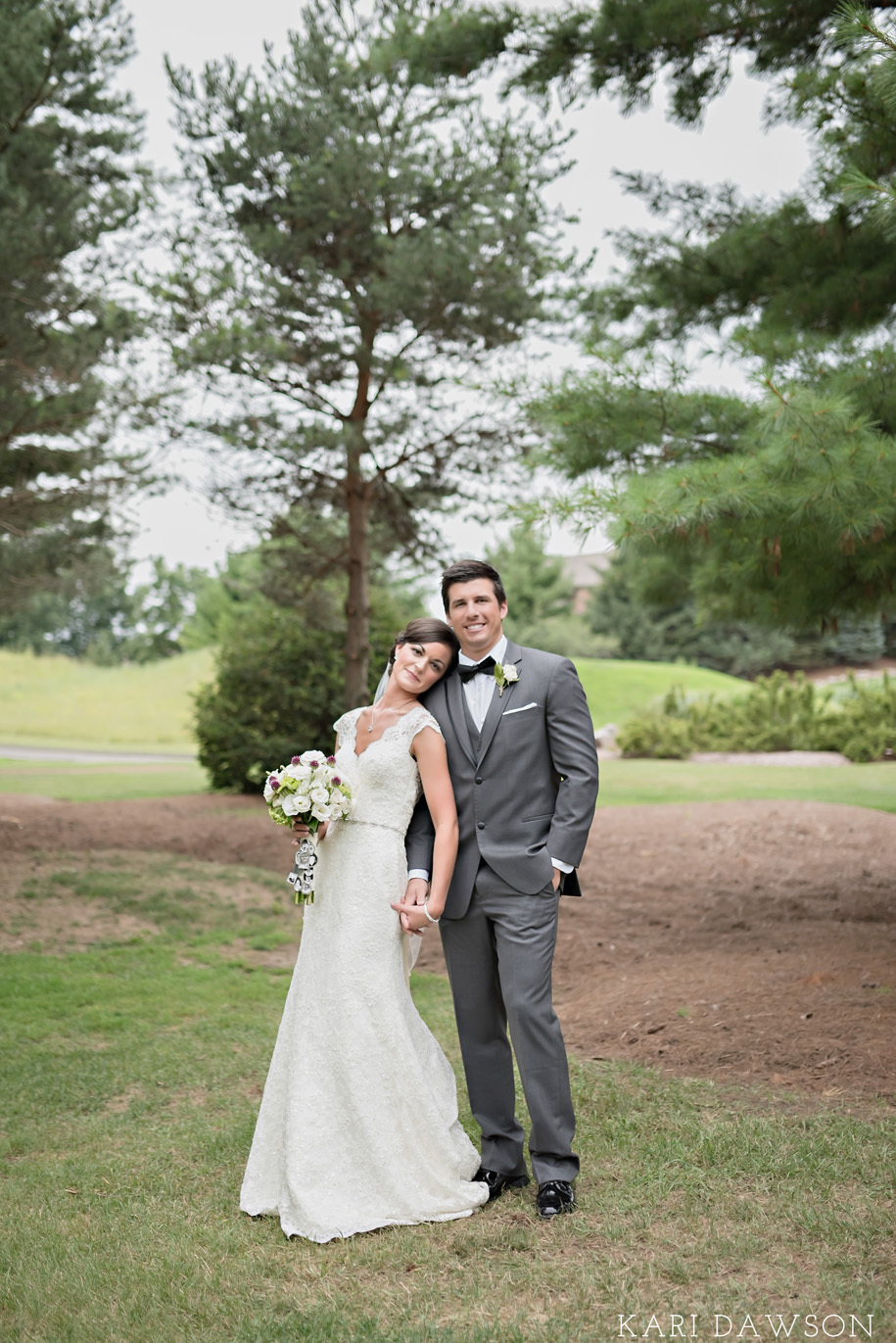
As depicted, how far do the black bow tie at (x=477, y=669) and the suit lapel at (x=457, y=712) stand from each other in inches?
0.9

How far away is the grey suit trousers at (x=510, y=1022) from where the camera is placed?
346 cm

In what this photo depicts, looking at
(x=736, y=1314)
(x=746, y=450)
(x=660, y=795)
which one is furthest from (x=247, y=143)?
(x=736, y=1314)

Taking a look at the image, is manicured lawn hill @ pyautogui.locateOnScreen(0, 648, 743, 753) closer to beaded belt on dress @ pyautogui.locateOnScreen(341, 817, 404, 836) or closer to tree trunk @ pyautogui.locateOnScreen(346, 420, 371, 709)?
tree trunk @ pyautogui.locateOnScreen(346, 420, 371, 709)

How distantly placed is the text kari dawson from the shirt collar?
6.58 ft

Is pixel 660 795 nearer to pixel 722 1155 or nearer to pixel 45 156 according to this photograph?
pixel 45 156

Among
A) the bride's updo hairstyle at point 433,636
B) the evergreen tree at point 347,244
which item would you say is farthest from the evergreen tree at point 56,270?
the bride's updo hairstyle at point 433,636

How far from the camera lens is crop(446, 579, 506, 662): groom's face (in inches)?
145

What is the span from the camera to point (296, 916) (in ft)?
29.0


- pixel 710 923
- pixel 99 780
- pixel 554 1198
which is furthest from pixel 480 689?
pixel 99 780

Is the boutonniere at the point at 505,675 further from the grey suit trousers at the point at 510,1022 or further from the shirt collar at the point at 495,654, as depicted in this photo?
the grey suit trousers at the point at 510,1022

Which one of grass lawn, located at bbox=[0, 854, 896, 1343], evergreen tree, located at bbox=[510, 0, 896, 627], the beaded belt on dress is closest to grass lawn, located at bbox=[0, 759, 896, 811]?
evergreen tree, located at bbox=[510, 0, 896, 627]

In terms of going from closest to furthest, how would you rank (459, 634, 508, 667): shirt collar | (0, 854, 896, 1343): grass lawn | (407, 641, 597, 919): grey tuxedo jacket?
(0, 854, 896, 1343): grass lawn, (407, 641, 597, 919): grey tuxedo jacket, (459, 634, 508, 667): shirt collar

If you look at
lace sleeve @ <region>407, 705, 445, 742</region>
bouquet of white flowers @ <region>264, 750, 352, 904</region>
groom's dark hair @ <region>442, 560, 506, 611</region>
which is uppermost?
groom's dark hair @ <region>442, 560, 506, 611</region>

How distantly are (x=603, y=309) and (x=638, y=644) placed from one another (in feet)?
114
